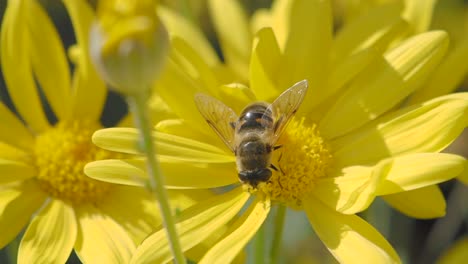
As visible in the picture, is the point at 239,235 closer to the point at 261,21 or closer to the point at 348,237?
the point at 348,237

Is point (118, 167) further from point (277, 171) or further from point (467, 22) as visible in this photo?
point (467, 22)

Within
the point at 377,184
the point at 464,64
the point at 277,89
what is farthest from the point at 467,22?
the point at 377,184

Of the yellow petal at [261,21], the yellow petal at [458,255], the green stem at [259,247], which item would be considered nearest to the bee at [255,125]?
the green stem at [259,247]

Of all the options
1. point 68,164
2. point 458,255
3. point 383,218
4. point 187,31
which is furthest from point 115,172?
point 383,218

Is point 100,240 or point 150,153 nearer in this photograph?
point 150,153

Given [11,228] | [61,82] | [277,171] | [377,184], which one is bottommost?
[377,184]

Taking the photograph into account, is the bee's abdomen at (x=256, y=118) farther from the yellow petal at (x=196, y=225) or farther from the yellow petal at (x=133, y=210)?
the yellow petal at (x=133, y=210)

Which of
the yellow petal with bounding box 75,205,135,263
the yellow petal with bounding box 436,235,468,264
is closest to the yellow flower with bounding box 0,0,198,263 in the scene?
the yellow petal with bounding box 75,205,135,263
